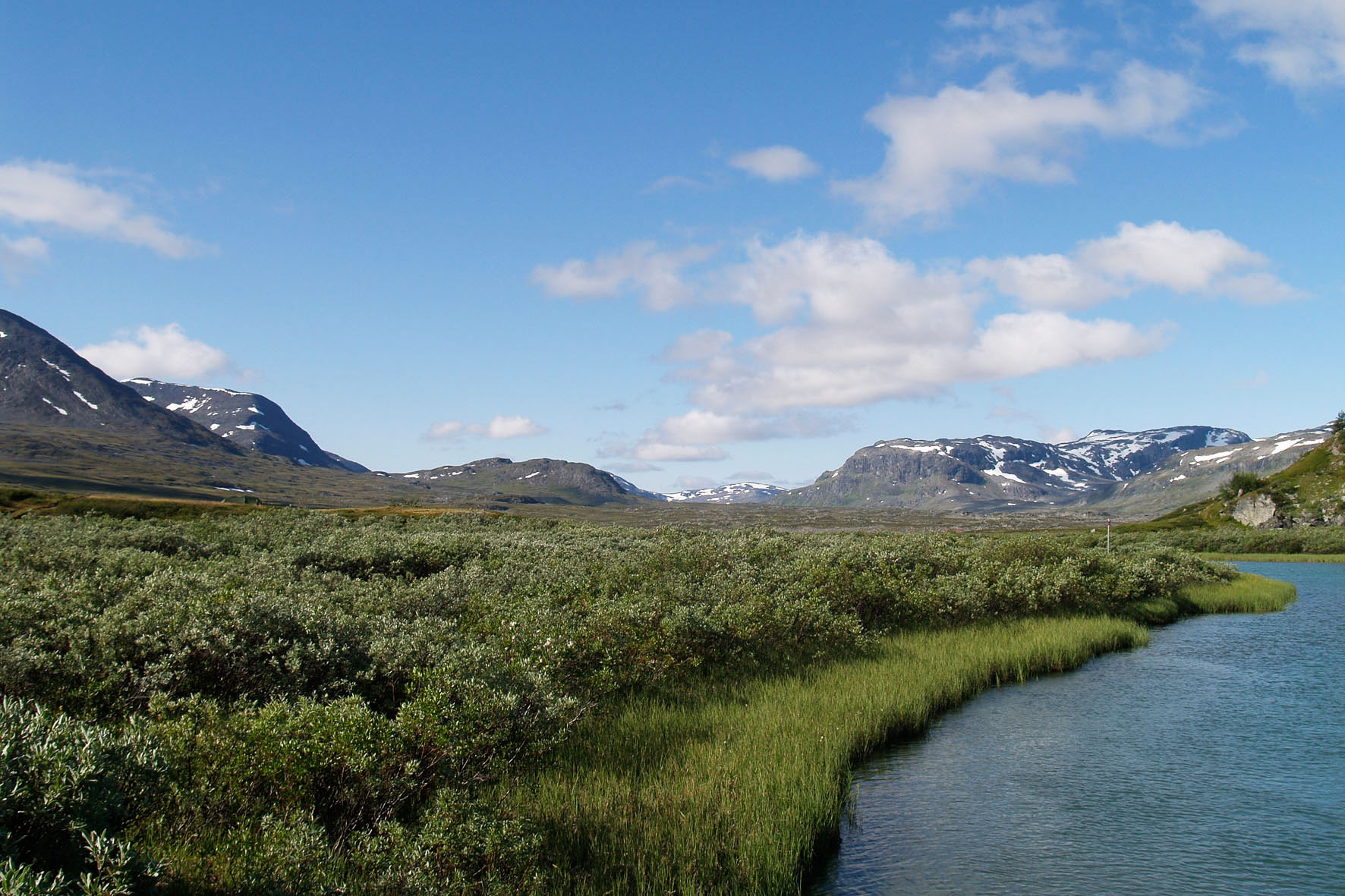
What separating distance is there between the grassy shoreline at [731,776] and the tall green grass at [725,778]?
1.1 inches

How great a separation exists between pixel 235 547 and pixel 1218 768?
122ft

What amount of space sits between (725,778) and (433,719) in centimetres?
566

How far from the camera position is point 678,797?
12.9m

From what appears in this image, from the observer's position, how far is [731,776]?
14172mm

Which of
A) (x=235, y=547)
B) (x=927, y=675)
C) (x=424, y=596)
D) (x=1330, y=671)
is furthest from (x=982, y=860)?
(x=235, y=547)

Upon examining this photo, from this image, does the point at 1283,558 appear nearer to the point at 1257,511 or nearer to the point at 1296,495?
the point at 1257,511

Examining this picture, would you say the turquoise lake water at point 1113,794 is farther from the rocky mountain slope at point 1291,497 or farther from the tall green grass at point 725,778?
the rocky mountain slope at point 1291,497

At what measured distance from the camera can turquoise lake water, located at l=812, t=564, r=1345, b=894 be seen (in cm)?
1241

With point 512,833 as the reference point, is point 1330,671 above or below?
below

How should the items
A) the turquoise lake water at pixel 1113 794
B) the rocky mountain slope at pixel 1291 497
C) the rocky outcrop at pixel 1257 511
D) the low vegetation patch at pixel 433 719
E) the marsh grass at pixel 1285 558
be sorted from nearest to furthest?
the low vegetation patch at pixel 433 719
the turquoise lake water at pixel 1113 794
the marsh grass at pixel 1285 558
the rocky mountain slope at pixel 1291 497
the rocky outcrop at pixel 1257 511

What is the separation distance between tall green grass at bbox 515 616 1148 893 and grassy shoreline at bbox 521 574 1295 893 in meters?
0.03

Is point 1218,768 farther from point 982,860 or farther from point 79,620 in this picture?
point 79,620

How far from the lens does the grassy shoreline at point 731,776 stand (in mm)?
11164

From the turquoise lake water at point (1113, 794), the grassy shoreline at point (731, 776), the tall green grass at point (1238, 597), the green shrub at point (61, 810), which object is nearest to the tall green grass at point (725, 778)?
the grassy shoreline at point (731, 776)
